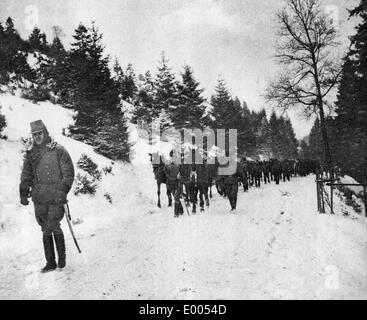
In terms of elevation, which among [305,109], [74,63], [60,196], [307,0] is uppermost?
[307,0]

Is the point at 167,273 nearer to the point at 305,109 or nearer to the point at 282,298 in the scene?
the point at 282,298

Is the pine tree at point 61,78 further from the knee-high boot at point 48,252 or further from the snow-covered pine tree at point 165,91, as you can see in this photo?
the knee-high boot at point 48,252

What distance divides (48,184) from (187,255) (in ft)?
8.88

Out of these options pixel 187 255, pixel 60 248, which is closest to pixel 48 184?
pixel 60 248

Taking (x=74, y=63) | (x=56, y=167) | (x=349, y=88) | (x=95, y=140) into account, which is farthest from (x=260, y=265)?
(x=349, y=88)

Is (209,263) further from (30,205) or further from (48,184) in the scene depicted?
(30,205)

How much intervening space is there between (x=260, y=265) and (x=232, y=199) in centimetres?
631

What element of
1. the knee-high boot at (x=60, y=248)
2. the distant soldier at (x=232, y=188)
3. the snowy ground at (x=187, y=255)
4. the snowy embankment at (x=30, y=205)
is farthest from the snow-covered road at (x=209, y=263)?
the distant soldier at (x=232, y=188)

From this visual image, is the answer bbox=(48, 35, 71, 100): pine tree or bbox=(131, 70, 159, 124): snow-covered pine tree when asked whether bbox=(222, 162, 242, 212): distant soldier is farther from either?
bbox=(131, 70, 159, 124): snow-covered pine tree

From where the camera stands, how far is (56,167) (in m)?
5.80

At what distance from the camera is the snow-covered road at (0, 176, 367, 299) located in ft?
14.6

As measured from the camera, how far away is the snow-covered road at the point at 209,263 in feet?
14.6

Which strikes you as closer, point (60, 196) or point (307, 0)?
point (60, 196)

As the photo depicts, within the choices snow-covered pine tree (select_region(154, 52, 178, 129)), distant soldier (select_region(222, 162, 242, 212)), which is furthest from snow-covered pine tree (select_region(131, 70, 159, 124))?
distant soldier (select_region(222, 162, 242, 212))
